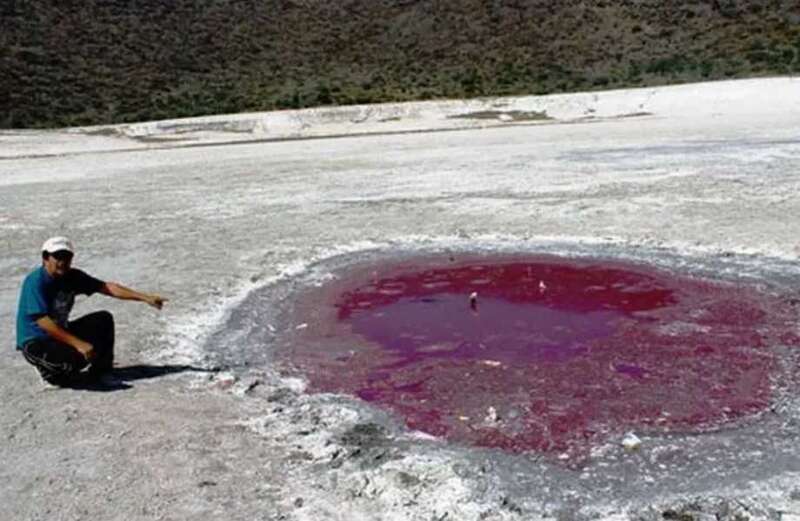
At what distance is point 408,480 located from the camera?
6555 millimetres

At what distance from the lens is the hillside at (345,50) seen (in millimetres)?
43031

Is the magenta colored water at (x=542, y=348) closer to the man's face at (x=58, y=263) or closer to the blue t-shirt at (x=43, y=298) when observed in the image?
the blue t-shirt at (x=43, y=298)

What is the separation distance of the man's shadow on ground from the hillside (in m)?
31.8

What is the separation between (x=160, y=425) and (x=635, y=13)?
5123 centimetres

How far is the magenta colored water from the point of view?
25.5ft

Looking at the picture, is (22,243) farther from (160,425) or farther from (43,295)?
(160,425)

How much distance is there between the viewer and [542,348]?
9539mm

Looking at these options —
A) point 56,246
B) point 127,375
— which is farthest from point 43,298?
point 127,375

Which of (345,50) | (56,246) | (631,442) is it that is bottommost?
(345,50)

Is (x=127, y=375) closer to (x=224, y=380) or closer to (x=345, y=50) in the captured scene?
(x=224, y=380)

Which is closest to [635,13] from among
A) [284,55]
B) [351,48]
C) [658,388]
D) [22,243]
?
[351,48]

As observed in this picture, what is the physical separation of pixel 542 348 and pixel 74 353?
409cm

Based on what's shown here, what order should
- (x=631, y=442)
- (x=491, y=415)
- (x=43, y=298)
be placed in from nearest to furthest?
(x=631, y=442)
(x=491, y=415)
(x=43, y=298)

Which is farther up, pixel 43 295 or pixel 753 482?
pixel 43 295
